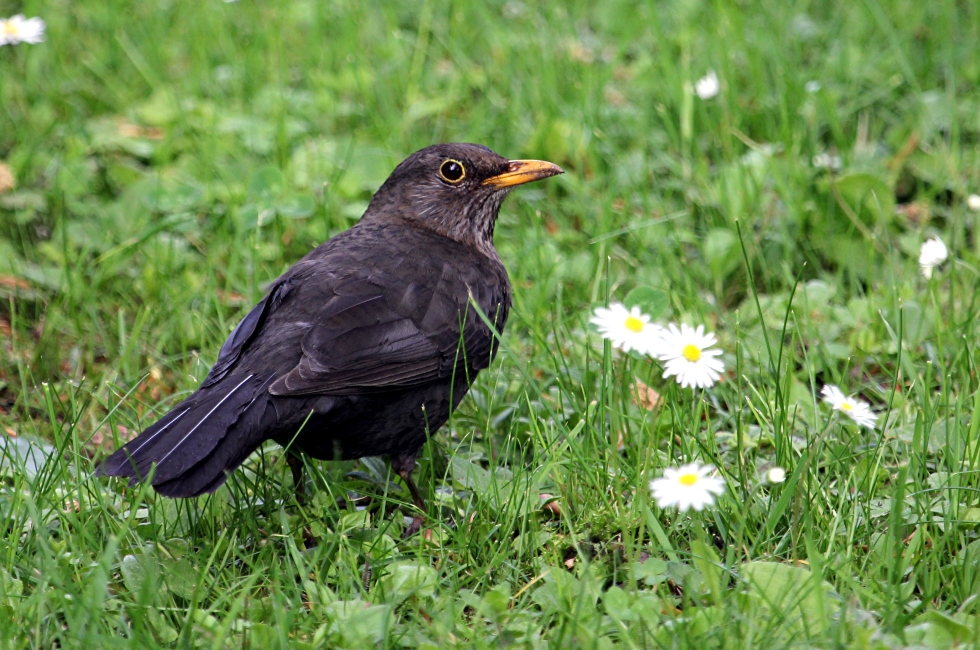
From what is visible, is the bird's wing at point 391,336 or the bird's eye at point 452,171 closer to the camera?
the bird's wing at point 391,336

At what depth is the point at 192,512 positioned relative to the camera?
3236 mm

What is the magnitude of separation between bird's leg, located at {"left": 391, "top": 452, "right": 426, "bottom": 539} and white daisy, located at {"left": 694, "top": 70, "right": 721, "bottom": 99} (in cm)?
280

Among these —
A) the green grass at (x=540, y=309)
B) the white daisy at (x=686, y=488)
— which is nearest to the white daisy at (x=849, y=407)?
the green grass at (x=540, y=309)

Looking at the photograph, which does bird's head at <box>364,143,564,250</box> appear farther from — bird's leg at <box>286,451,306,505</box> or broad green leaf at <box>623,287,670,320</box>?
bird's leg at <box>286,451,306,505</box>

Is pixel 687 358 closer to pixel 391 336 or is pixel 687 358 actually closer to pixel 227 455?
pixel 391 336

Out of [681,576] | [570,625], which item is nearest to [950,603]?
[681,576]

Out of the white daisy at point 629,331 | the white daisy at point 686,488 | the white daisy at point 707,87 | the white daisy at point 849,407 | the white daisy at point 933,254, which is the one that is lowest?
the white daisy at point 686,488

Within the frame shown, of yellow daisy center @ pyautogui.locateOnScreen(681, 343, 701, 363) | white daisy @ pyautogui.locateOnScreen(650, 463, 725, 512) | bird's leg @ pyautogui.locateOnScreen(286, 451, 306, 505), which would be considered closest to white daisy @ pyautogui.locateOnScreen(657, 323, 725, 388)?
yellow daisy center @ pyautogui.locateOnScreen(681, 343, 701, 363)

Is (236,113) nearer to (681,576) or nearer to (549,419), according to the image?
(549,419)

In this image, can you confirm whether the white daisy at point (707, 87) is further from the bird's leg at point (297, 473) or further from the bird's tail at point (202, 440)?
the bird's tail at point (202, 440)

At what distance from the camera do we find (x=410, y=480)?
345 cm

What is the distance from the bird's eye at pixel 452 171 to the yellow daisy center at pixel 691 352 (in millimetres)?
1462

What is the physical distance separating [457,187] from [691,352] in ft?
4.79

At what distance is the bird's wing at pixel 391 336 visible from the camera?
10.5ft
